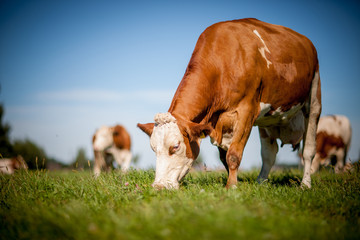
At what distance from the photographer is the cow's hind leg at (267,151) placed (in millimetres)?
6586

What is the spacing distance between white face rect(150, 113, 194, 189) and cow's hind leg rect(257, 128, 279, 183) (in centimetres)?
293

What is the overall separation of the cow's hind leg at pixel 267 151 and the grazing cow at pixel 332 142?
7.33m

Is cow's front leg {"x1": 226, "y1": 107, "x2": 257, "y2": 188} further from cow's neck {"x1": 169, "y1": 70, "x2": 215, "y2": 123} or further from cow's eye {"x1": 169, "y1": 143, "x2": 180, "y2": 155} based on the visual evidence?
cow's eye {"x1": 169, "y1": 143, "x2": 180, "y2": 155}

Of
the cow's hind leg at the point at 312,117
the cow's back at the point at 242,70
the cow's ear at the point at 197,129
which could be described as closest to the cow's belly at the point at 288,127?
the cow's hind leg at the point at 312,117

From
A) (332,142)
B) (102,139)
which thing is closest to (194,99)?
(102,139)

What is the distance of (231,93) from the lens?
15.6 ft

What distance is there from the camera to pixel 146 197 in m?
3.62

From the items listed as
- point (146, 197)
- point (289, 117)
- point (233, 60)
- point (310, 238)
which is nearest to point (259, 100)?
point (233, 60)

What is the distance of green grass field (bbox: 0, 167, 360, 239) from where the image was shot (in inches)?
89.0

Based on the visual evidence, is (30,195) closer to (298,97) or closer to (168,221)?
(168,221)

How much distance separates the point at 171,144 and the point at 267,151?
338 cm

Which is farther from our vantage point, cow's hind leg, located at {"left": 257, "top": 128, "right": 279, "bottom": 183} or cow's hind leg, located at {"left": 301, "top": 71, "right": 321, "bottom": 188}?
cow's hind leg, located at {"left": 257, "top": 128, "right": 279, "bottom": 183}

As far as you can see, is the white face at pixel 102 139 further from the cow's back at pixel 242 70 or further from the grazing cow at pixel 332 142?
the cow's back at pixel 242 70

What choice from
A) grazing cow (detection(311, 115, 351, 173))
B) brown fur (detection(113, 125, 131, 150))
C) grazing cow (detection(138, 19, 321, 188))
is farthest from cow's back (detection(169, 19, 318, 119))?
brown fur (detection(113, 125, 131, 150))
